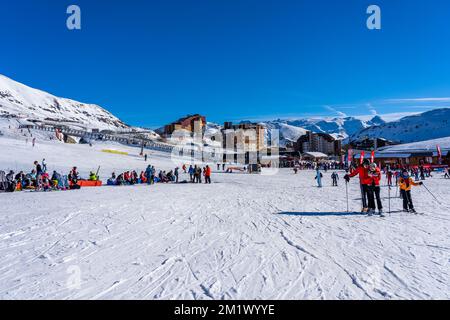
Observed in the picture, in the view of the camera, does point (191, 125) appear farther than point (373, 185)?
Yes

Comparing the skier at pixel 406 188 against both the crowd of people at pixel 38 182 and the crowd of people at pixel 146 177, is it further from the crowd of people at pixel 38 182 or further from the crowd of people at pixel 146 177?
the crowd of people at pixel 38 182

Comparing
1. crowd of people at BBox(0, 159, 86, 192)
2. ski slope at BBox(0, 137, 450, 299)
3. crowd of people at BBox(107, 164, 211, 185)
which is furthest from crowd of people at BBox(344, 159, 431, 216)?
crowd of people at BBox(0, 159, 86, 192)

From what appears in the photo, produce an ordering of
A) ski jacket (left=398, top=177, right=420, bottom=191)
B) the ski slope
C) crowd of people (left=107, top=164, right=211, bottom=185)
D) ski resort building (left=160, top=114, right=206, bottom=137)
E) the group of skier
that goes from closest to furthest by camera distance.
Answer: the ski slope, the group of skier, ski jacket (left=398, top=177, right=420, bottom=191), crowd of people (left=107, top=164, right=211, bottom=185), ski resort building (left=160, top=114, right=206, bottom=137)

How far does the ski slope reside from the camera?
328 cm

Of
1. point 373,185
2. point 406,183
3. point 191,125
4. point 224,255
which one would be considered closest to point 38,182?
point 224,255

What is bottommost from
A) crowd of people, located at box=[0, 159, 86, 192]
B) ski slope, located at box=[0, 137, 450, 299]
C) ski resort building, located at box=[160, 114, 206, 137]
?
ski slope, located at box=[0, 137, 450, 299]

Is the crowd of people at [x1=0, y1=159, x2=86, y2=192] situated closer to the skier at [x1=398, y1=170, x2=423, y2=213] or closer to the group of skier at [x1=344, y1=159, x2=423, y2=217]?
the group of skier at [x1=344, y1=159, x2=423, y2=217]

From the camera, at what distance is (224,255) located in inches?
177

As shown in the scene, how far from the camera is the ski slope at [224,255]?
328cm

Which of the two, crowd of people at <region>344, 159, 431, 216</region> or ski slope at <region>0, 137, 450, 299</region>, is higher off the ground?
crowd of people at <region>344, 159, 431, 216</region>

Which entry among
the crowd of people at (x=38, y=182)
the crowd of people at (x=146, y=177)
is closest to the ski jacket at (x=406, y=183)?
the crowd of people at (x=146, y=177)

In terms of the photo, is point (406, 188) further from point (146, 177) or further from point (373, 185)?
point (146, 177)
